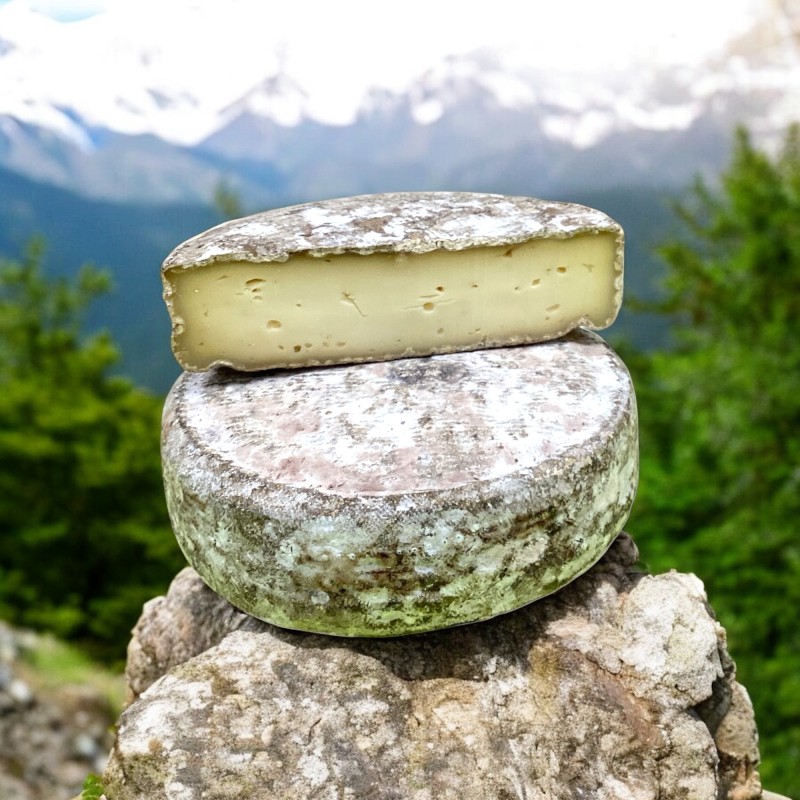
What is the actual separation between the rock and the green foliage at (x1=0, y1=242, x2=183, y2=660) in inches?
316

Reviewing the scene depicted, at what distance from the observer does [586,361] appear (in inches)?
84.7

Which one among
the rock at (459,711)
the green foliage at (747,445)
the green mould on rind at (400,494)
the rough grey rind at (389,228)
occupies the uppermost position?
the rough grey rind at (389,228)

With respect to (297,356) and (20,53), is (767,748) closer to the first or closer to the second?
(297,356)

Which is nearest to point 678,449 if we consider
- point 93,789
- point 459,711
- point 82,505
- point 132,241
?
point 459,711

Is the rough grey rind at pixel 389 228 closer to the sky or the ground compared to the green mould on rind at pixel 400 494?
closer to the sky

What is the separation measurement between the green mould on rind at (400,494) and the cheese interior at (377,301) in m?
0.24

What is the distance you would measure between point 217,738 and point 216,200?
507 inches

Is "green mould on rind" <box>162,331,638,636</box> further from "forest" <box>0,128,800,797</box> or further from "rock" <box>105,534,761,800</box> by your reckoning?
"forest" <box>0,128,800,797</box>

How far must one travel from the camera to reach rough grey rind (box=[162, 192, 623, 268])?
208 cm

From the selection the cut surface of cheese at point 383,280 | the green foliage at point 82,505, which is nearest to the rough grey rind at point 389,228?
the cut surface of cheese at point 383,280

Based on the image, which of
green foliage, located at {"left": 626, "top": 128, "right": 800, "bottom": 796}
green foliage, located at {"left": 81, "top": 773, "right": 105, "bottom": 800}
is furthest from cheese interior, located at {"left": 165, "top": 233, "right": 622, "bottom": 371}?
green foliage, located at {"left": 626, "top": 128, "right": 800, "bottom": 796}

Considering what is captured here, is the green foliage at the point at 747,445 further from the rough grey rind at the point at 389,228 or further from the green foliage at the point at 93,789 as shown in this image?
the green foliage at the point at 93,789

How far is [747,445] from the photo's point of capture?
5.60 metres

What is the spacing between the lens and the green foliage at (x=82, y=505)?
9.56 m
